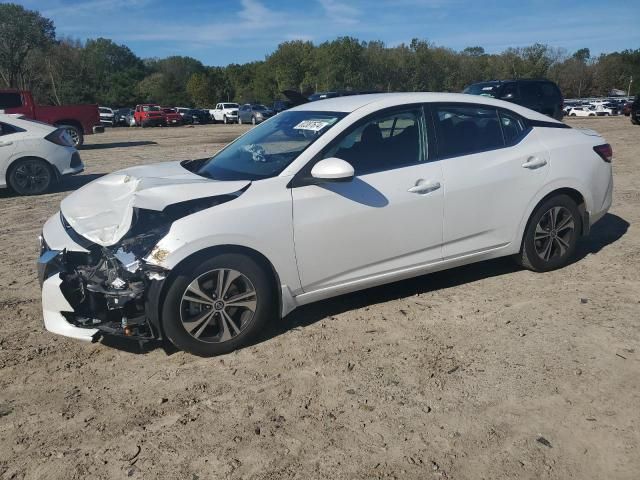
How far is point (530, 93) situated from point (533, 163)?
38.3ft

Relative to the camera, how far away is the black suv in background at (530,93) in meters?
15.0

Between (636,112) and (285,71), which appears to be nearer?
(636,112)

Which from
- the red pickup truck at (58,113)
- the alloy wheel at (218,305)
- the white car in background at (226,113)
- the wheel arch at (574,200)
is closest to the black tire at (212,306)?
the alloy wheel at (218,305)

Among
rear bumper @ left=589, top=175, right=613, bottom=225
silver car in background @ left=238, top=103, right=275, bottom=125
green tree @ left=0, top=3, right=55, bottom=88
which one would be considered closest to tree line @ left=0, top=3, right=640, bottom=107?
green tree @ left=0, top=3, right=55, bottom=88

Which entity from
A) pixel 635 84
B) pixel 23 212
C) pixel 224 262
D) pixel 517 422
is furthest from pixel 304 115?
pixel 635 84

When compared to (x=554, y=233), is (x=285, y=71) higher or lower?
higher

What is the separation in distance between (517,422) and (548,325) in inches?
53.3

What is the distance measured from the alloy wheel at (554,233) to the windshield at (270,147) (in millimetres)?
2144

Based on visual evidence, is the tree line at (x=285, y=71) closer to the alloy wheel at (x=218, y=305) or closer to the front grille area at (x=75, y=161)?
the front grille area at (x=75, y=161)

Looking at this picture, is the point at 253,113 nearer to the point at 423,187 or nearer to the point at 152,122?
the point at 152,122

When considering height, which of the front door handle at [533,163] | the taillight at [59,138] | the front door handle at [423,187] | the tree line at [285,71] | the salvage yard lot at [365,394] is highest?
the tree line at [285,71]

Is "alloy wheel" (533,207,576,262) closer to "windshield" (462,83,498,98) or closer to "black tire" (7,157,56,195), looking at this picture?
"black tire" (7,157,56,195)

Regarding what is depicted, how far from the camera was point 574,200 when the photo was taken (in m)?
5.16

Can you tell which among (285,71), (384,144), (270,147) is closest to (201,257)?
(270,147)
